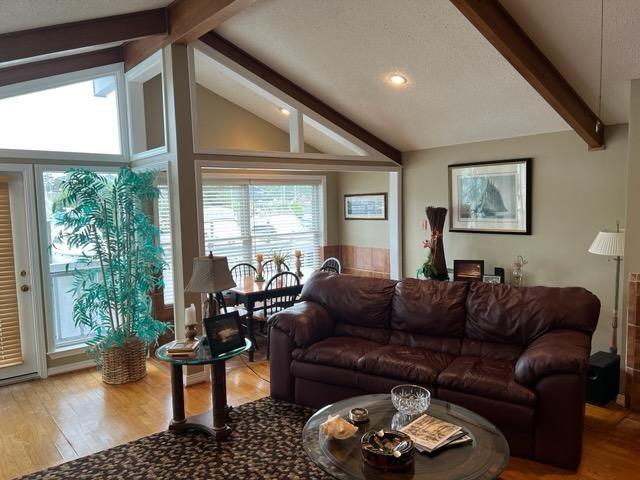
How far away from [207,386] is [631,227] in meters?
3.73

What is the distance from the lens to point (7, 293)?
4.38 meters

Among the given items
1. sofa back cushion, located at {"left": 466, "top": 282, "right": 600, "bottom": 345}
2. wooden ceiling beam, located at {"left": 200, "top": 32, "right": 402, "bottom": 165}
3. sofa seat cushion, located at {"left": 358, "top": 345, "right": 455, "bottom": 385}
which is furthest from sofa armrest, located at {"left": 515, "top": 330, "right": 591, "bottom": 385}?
wooden ceiling beam, located at {"left": 200, "top": 32, "right": 402, "bottom": 165}

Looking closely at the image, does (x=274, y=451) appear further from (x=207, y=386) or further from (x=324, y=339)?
(x=207, y=386)

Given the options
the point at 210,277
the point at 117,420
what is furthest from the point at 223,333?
the point at 117,420

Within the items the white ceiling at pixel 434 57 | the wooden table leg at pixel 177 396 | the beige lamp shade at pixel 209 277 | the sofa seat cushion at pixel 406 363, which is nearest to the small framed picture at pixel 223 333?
the beige lamp shade at pixel 209 277

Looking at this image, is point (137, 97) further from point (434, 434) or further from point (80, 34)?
point (434, 434)

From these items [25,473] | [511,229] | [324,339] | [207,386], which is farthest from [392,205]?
[25,473]

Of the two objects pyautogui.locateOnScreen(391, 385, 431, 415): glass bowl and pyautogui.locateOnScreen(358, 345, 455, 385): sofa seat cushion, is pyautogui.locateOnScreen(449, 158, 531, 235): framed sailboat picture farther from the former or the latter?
pyautogui.locateOnScreen(391, 385, 431, 415): glass bowl

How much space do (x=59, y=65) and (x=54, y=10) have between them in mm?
1478

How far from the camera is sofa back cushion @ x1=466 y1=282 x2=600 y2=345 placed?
3.29 m

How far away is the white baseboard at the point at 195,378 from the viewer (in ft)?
14.0

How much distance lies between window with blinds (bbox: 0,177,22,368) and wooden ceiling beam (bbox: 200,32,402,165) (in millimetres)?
2340

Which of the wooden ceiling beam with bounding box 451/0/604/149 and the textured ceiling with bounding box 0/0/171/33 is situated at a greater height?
the textured ceiling with bounding box 0/0/171/33

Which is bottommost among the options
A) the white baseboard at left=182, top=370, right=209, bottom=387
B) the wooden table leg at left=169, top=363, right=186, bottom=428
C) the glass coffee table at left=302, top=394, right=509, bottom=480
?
the white baseboard at left=182, top=370, right=209, bottom=387
